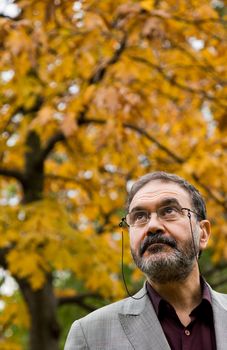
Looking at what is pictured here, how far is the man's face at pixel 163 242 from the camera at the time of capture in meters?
2.40

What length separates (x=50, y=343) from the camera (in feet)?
24.0

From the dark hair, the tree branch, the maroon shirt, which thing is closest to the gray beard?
the maroon shirt

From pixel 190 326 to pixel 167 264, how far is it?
0.25 metres

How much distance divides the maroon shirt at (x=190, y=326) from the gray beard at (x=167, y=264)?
11cm

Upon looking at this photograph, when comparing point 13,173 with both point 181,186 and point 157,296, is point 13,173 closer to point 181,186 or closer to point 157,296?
point 181,186

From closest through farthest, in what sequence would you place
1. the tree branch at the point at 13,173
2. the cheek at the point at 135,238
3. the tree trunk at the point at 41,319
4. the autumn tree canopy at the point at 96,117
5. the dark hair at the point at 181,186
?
the cheek at the point at 135,238, the dark hair at the point at 181,186, the autumn tree canopy at the point at 96,117, the tree branch at the point at 13,173, the tree trunk at the point at 41,319

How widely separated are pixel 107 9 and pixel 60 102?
960 mm

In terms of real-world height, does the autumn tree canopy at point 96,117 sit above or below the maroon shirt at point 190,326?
below

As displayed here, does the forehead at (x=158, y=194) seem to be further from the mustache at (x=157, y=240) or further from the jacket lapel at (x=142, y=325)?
the jacket lapel at (x=142, y=325)

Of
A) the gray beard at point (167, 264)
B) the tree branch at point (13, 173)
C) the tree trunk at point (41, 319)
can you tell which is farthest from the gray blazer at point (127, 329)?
the tree trunk at point (41, 319)

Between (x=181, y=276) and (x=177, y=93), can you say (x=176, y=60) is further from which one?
(x=181, y=276)

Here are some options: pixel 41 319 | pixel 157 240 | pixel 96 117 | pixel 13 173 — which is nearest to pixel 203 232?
pixel 157 240

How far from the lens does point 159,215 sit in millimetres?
2477

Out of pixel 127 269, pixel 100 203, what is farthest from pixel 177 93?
pixel 127 269
